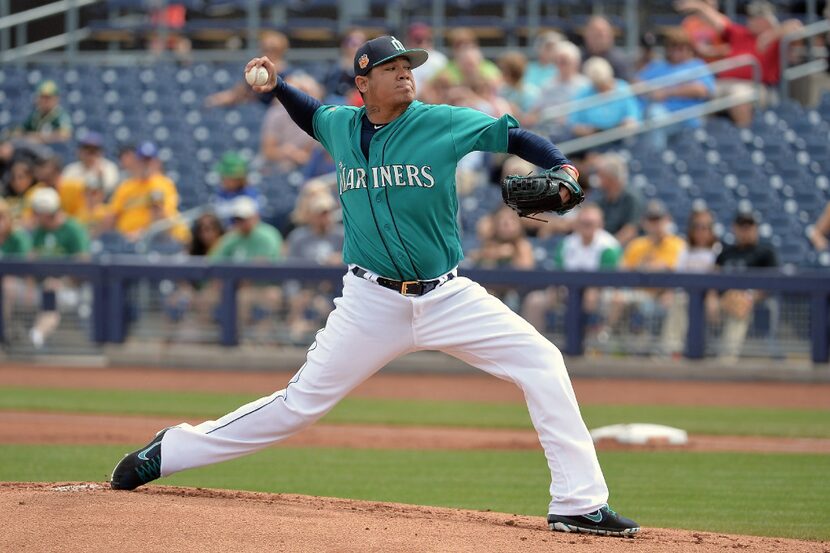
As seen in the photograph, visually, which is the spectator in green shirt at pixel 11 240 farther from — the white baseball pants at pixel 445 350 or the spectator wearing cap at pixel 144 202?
the white baseball pants at pixel 445 350

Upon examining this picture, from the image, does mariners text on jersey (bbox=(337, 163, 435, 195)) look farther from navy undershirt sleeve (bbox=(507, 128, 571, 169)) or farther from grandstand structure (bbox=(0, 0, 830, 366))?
grandstand structure (bbox=(0, 0, 830, 366))

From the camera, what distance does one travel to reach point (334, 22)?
2092cm

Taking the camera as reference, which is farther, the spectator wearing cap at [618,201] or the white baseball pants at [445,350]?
the spectator wearing cap at [618,201]

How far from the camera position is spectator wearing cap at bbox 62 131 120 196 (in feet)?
53.7

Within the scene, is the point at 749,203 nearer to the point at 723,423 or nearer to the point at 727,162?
the point at 727,162

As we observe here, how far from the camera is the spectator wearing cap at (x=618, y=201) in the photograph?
1427cm

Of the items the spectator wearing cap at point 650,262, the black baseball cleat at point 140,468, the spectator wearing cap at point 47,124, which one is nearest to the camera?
the black baseball cleat at point 140,468

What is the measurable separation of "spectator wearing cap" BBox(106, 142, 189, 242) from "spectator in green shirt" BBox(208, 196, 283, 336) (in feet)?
4.32

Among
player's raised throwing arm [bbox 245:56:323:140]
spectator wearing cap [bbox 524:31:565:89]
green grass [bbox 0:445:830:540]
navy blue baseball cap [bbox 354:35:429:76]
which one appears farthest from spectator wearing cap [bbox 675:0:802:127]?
navy blue baseball cap [bbox 354:35:429:76]

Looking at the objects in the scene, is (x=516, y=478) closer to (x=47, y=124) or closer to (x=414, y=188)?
(x=414, y=188)

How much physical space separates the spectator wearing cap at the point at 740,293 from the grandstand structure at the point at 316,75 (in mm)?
189

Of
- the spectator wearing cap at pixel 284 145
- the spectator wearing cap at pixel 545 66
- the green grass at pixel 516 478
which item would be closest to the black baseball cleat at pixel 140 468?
the green grass at pixel 516 478

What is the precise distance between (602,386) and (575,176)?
26.1 ft

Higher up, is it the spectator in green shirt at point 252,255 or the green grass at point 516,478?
the spectator in green shirt at point 252,255
